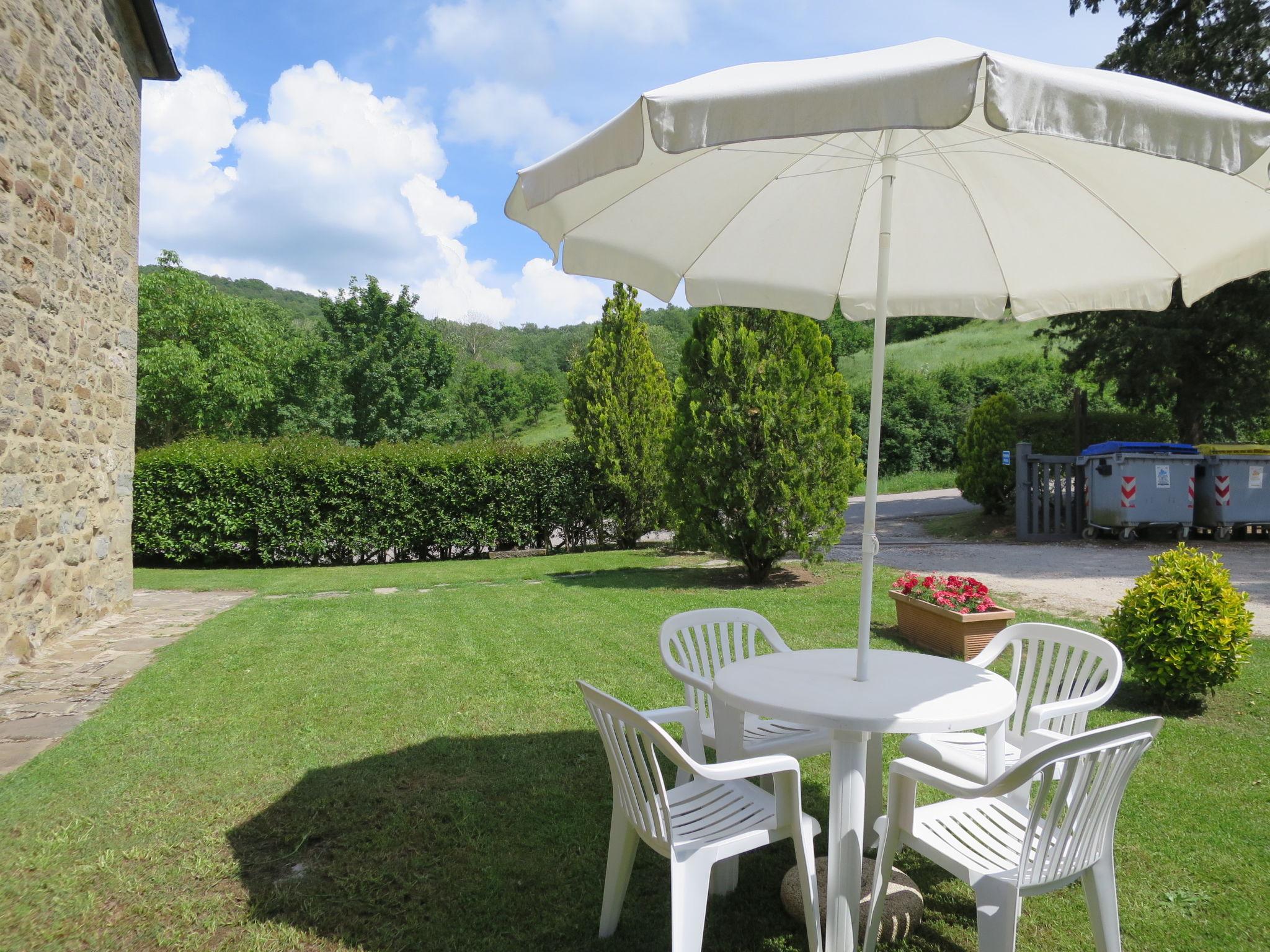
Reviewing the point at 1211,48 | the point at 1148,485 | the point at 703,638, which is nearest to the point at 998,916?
the point at 703,638

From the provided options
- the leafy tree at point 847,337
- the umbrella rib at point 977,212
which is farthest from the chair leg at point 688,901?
the leafy tree at point 847,337

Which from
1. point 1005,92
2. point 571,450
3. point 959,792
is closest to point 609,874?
→ point 959,792

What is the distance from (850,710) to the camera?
2361mm

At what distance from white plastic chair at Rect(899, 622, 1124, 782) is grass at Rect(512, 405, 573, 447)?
120 ft

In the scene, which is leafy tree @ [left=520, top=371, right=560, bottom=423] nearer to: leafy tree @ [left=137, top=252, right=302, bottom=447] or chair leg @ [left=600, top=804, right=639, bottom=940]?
leafy tree @ [left=137, top=252, right=302, bottom=447]

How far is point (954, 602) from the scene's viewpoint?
5977mm

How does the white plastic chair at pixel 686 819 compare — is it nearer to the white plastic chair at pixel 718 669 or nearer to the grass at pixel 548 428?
the white plastic chair at pixel 718 669

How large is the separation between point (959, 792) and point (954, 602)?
4.15 metres

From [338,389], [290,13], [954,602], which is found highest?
[290,13]

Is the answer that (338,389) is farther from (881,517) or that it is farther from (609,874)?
(609,874)

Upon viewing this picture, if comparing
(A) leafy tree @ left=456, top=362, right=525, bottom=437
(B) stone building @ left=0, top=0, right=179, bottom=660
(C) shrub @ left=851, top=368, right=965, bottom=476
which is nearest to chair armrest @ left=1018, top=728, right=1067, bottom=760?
(B) stone building @ left=0, top=0, right=179, bottom=660

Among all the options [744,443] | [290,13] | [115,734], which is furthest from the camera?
[744,443]

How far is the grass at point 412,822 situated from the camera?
2.58 metres

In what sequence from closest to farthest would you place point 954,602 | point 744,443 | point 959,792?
1. point 959,792
2. point 954,602
3. point 744,443
